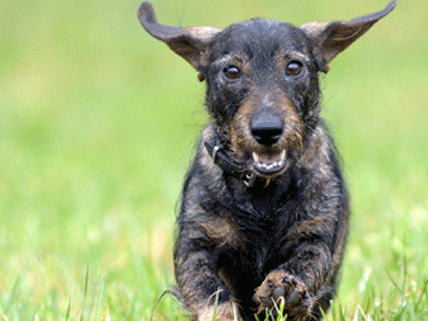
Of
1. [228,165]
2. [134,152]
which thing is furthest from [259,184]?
[134,152]

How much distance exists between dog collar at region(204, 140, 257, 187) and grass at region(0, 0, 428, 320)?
46cm

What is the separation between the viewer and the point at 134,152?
12.4 m

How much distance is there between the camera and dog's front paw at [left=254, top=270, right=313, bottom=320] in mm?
4160

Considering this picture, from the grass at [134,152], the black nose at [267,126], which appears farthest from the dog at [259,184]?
the grass at [134,152]

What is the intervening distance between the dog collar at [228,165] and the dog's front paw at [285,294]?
2.03ft

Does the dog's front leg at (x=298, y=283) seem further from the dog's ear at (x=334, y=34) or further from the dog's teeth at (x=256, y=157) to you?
the dog's ear at (x=334, y=34)

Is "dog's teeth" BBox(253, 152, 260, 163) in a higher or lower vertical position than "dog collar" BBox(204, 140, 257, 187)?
higher

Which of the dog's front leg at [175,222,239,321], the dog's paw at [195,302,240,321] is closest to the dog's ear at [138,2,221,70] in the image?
the dog's front leg at [175,222,239,321]

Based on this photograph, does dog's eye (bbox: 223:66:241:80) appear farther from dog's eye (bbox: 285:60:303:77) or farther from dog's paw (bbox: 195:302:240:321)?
dog's paw (bbox: 195:302:240:321)

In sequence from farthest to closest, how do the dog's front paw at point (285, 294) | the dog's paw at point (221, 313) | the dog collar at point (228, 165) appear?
the dog collar at point (228, 165) < the dog's paw at point (221, 313) < the dog's front paw at point (285, 294)

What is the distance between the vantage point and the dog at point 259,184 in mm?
4430

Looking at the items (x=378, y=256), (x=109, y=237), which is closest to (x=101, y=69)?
(x=109, y=237)

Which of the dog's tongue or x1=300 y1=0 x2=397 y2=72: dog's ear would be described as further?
x1=300 y1=0 x2=397 y2=72: dog's ear

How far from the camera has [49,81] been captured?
59.8ft
